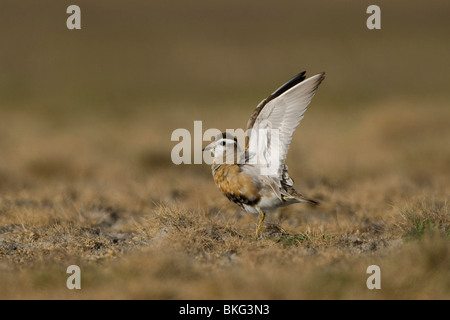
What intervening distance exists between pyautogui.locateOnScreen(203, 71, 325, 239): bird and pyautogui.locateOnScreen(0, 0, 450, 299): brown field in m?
0.43

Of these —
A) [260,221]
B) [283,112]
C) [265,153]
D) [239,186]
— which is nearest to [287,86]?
[283,112]

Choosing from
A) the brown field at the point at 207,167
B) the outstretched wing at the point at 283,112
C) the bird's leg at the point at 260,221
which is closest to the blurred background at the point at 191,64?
the brown field at the point at 207,167

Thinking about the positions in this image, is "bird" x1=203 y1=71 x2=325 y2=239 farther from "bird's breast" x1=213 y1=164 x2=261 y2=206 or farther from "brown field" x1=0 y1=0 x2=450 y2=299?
"brown field" x1=0 y1=0 x2=450 y2=299

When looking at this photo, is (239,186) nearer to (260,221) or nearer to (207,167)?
(260,221)

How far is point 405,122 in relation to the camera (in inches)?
800

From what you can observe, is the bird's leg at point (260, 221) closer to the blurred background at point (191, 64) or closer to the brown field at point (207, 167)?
the brown field at point (207, 167)

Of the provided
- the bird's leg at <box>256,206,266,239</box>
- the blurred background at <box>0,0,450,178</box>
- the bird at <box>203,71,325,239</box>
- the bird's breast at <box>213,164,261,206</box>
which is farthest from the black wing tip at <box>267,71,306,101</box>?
the blurred background at <box>0,0,450,178</box>

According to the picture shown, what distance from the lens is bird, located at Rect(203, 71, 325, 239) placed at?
8211 millimetres

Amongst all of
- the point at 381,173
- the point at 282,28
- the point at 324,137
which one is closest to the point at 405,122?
the point at 324,137

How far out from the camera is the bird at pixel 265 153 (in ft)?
26.9

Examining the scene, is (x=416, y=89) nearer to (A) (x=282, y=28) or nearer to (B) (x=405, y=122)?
(B) (x=405, y=122)

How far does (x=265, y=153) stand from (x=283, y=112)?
597mm

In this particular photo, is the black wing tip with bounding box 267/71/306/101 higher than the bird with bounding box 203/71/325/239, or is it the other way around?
the black wing tip with bounding box 267/71/306/101
